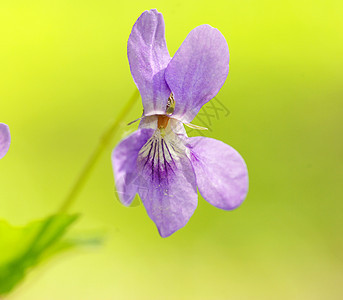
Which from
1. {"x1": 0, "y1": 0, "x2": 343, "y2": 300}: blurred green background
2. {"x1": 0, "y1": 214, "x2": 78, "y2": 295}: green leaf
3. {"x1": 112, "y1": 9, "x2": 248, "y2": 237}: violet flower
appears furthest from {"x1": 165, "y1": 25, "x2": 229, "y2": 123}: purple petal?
{"x1": 0, "y1": 0, "x2": 343, "y2": 300}: blurred green background

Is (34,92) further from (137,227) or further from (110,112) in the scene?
(137,227)

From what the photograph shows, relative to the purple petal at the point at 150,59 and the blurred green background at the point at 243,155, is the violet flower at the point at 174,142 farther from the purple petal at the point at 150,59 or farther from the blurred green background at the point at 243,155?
the blurred green background at the point at 243,155

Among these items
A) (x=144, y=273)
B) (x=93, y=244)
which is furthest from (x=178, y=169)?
(x=144, y=273)

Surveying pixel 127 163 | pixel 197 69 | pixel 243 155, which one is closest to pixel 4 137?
pixel 127 163

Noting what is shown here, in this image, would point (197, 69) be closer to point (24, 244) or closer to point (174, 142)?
point (174, 142)

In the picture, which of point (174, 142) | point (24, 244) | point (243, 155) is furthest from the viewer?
point (243, 155)

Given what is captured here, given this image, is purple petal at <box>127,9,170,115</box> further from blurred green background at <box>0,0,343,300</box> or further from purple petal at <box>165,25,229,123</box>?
blurred green background at <box>0,0,343,300</box>
